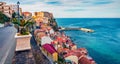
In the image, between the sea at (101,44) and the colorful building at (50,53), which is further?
the sea at (101,44)

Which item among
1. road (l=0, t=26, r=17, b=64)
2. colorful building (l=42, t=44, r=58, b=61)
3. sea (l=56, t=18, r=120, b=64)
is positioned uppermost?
road (l=0, t=26, r=17, b=64)

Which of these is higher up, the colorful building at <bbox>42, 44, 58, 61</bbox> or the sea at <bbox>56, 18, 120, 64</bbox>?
the colorful building at <bbox>42, 44, 58, 61</bbox>

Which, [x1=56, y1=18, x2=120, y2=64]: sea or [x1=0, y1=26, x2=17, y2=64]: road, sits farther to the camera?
[x1=56, y1=18, x2=120, y2=64]: sea

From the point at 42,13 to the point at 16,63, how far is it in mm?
47014

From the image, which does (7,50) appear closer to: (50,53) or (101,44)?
(50,53)

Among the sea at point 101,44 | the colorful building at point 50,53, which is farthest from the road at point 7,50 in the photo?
the sea at point 101,44

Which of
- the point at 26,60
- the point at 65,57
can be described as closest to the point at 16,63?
the point at 26,60

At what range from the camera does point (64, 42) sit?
27.8m

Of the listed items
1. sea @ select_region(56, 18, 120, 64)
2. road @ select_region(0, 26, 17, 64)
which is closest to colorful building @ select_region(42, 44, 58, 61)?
road @ select_region(0, 26, 17, 64)

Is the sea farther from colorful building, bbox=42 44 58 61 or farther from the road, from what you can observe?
the road

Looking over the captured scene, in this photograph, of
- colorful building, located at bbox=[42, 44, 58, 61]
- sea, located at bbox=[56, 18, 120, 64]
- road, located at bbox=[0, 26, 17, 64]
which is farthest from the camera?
sea, located at bbox=[56, 18, 120, 64]

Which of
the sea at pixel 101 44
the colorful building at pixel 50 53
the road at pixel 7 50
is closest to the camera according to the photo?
the road at pixel 7 50

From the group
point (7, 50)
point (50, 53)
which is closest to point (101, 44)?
point (50, 53)

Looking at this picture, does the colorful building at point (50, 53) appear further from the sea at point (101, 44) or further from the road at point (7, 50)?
the sea at point (101, 44)
